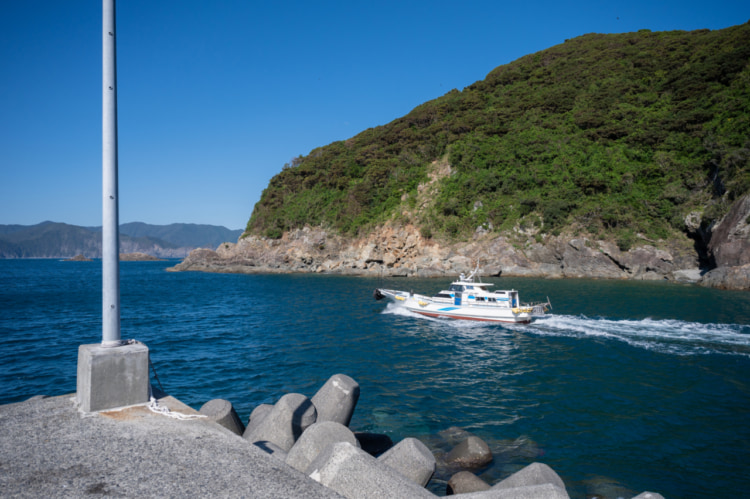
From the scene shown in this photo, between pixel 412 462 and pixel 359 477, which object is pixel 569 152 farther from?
pixel 359 477

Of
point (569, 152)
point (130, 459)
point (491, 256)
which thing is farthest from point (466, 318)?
point (569, 152)

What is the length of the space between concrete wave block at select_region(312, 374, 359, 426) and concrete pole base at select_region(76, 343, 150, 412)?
165 inches

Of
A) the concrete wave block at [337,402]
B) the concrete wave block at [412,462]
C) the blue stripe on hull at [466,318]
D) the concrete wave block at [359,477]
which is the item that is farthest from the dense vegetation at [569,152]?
the concrete wave block at [359,477]

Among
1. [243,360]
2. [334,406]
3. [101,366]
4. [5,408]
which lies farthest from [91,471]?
[243,360]

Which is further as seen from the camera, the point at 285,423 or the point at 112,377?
the point at 285,423

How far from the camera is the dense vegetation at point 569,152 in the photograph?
55438 mm

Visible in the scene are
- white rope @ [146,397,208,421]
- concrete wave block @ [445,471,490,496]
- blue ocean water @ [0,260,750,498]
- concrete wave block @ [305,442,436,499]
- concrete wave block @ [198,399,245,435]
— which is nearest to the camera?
concrete wave block @ [305,442,436,499]

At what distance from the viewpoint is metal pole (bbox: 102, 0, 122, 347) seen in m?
6.12

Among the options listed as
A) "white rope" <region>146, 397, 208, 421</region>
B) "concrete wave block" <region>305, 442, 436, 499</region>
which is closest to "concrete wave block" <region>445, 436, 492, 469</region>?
"concrete wave block" <region>305, 442, 436, 499</region>

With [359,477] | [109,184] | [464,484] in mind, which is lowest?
[464,484]

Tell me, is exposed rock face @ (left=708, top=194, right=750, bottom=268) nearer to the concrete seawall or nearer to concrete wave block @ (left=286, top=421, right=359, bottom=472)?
concrete wave block @ (left=286, top=421, right=359, bottom=472)

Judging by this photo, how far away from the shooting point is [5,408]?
6277 mm

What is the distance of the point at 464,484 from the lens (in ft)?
25.2

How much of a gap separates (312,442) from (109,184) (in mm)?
4996
